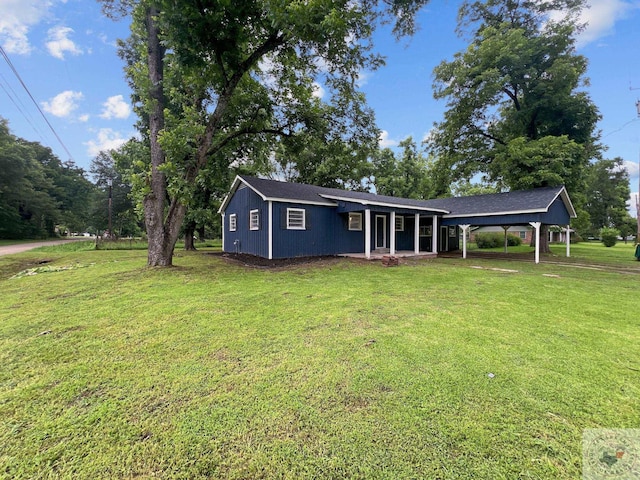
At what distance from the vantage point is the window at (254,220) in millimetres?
12262

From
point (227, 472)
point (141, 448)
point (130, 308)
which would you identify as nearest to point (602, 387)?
point (227, 472)

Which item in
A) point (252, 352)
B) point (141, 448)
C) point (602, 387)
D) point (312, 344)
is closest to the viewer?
point (141, 448)

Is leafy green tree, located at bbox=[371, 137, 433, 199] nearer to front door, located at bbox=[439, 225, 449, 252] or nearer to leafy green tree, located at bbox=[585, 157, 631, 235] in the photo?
front door, located at bbox=[439, 225, 449, 252]

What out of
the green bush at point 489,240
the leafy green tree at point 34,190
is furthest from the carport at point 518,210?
the leafy green tree at point 34,190

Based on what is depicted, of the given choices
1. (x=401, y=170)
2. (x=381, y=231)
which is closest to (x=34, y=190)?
(x=381, y=231)

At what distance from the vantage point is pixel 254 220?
41.6ft

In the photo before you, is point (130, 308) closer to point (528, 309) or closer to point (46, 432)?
point (46, 432)

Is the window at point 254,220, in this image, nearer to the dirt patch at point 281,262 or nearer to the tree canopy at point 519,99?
the dirt patch at point 281,262

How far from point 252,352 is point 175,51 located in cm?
934

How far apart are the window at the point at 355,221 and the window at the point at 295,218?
291cm

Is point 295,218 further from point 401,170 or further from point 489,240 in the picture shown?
point 401,170

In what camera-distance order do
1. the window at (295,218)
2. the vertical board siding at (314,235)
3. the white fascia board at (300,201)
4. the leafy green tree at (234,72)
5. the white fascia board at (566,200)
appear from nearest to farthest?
the leafy green tree at (234,72) < the white fascia board at (300,201) < the vertical board siding at (314,235) < the window at (295,218) < the white fascia board at (566,200)

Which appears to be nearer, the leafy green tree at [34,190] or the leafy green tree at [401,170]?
the leafy green tree at [34,190]

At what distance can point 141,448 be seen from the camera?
1832 millimetres
